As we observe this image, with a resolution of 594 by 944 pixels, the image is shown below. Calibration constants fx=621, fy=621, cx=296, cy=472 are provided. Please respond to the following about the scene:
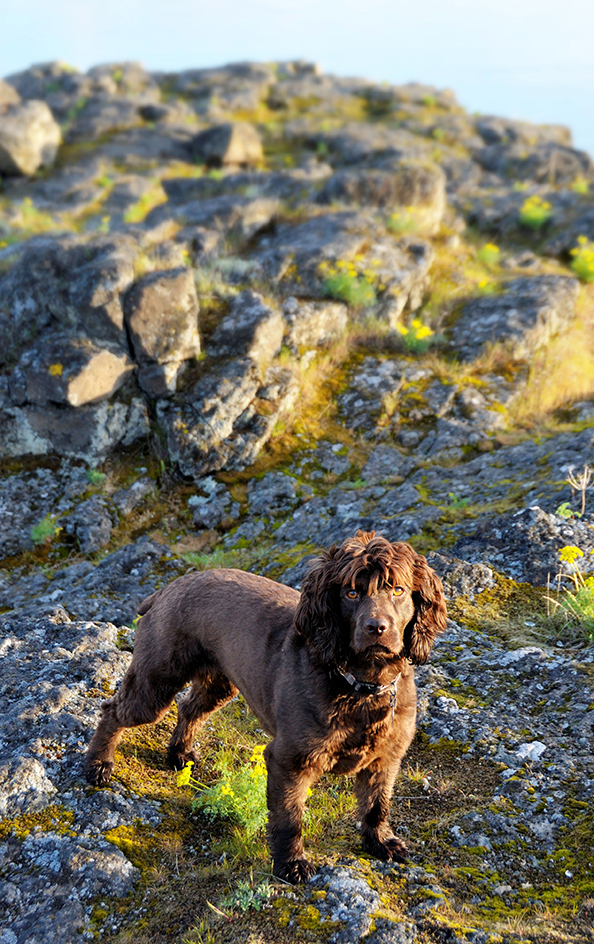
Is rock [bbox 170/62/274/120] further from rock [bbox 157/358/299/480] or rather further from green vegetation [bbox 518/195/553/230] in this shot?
rock [bbox 157/358/299/480]

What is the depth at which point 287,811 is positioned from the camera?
3162mm

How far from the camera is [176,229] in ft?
46.1

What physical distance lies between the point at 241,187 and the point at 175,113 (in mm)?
10191

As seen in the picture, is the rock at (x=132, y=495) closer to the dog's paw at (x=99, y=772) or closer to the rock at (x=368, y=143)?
the dog's paw at (x=99, y=772)

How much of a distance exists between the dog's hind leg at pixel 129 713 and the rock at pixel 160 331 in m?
5.69

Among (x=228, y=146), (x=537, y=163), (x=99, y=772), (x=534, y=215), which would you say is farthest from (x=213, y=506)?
(x=537, y=163)

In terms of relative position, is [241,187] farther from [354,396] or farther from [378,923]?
[378,923]

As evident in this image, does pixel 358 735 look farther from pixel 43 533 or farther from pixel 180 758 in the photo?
pixel 43 533

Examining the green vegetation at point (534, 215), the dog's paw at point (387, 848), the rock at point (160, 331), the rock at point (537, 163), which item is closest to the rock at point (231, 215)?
the rock at point (160, 331)

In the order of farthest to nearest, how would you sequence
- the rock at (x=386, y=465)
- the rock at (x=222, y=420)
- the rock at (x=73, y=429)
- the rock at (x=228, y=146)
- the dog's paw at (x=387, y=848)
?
the rock at (x=228, y=146) → the rock at (x=73, y=429) → the rock at (x=222, y=420) → the rock at (x=386, y=465) → the dog's paw at (x=387, y=848)

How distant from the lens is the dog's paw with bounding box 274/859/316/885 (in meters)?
3.15

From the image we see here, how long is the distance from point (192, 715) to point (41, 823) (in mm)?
1090

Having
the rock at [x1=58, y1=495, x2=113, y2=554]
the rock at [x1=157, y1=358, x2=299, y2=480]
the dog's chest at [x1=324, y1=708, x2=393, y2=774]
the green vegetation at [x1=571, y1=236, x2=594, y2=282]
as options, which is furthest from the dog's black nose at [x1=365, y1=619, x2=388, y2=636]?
the green vegetation at [x1=571, y1=236, x2=594, y2=282]

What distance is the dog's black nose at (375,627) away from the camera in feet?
9.19
